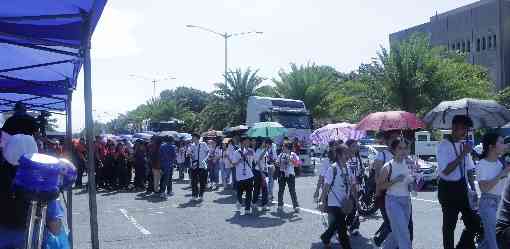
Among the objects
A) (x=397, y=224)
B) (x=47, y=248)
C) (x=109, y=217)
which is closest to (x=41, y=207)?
→ (x=47, y=248)

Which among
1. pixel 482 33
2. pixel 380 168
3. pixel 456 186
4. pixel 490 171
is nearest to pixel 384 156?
pixel 380 168

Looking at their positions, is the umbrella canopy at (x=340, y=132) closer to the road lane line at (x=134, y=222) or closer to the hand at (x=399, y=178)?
the road lane line at (x=134, y=222)

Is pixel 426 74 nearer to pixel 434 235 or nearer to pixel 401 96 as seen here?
pixel 401 96

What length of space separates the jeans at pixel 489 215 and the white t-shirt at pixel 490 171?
0.27 feet

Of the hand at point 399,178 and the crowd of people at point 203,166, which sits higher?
the hand at point 399,178

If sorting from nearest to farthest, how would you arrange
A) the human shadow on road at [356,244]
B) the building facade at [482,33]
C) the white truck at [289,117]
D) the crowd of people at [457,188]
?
the crowd of people at [457,188], the human shadow on road at [356,244], the white truck at [289,117], the building facade at [482,33]

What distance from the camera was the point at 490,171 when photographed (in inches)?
276

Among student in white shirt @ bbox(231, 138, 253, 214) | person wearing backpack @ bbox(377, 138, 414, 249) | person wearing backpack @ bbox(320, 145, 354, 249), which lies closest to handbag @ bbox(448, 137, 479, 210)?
person wearing backpack @ bbox(377, 138, 414, 249)

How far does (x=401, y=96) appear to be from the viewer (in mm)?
34281

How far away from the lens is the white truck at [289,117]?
28.1 metres

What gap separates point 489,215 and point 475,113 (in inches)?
110

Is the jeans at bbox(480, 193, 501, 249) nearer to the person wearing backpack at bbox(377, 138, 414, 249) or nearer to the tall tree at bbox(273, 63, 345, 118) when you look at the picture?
the person wearing backpack at bbox(377, 138, 414, 249)

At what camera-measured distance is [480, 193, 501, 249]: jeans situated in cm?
678

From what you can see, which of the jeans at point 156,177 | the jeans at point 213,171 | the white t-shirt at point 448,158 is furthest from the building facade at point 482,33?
the white t-shirt at point 448,158
